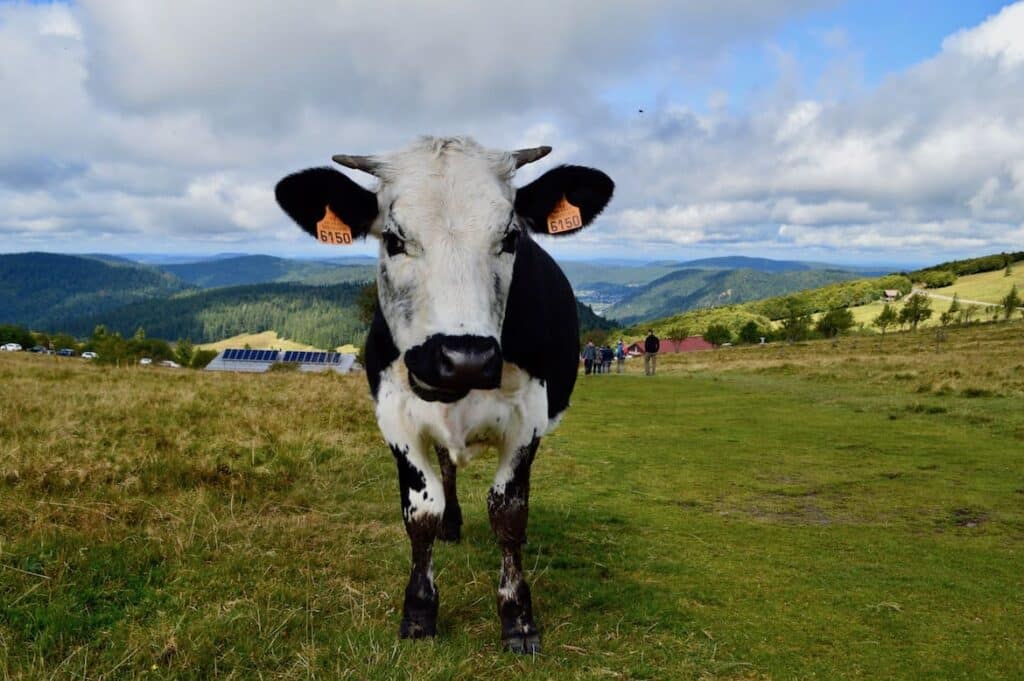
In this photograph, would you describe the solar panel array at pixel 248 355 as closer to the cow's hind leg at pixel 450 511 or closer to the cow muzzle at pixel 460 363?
the cow's hind leg at pixel 450 511

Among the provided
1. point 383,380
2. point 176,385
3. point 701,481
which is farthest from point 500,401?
point 176,385

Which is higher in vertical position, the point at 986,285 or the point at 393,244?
the point at 393,244

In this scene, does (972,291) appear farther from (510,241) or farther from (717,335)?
(510,241)

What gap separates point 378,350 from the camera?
5.10m

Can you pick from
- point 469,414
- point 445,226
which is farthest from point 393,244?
point 469,414

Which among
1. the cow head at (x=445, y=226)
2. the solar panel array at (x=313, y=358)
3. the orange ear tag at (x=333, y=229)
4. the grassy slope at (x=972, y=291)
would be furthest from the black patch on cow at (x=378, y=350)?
the solar panel array at (x=313, y=358)

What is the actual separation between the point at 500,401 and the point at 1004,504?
6.97 meters

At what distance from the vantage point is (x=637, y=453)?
11617 mm

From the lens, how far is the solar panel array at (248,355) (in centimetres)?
11844

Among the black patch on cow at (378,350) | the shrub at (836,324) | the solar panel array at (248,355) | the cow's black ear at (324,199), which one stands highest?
the cow's black ear at (324,199)

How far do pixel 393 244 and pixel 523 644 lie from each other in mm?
2746

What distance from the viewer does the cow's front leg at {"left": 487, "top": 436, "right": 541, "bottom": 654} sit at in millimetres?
4641

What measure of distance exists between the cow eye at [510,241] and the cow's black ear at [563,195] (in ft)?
1.89

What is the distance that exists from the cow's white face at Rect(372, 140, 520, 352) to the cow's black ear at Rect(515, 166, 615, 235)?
384mm
